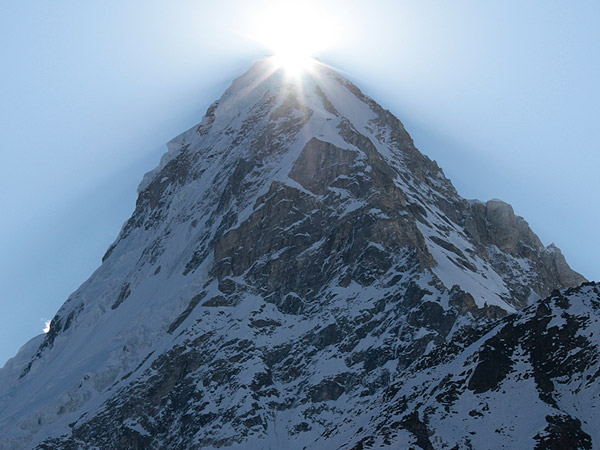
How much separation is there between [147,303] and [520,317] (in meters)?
90.9

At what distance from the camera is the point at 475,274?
15650cm

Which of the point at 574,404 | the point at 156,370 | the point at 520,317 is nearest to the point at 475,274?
the point at 156,370

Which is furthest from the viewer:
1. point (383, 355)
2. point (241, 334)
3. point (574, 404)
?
point (241, 334)

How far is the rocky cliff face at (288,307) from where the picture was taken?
12888cm

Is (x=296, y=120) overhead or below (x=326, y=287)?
overhead

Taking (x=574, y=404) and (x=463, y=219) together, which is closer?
(x=574, y=404)

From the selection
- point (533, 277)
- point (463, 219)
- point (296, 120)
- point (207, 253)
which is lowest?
point (533, 277)

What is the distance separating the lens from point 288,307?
147m

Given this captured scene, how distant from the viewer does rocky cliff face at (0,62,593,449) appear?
129m

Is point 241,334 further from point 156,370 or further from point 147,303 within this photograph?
point 147,303

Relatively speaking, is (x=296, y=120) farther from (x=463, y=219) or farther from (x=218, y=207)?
(x=463, y=219)

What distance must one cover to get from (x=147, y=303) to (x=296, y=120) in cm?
4665

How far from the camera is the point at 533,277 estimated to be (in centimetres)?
17800

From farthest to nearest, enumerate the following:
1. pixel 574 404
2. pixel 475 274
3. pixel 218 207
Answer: pixel 218 207, pixel 475 274, pixel 574 404
